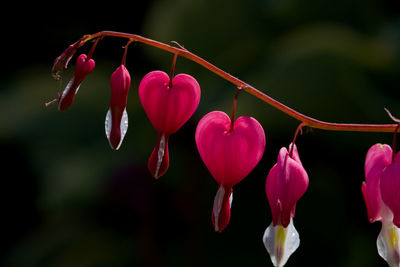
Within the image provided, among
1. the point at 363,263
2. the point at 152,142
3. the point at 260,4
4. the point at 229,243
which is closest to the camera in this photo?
the point at 363,263

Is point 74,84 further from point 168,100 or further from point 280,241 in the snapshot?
point 280,241

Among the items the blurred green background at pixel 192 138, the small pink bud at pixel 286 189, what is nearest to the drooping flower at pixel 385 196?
the small pink bud at pixel 286 189

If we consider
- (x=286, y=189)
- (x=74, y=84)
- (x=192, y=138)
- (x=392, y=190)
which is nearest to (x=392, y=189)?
(x=392, y=190)

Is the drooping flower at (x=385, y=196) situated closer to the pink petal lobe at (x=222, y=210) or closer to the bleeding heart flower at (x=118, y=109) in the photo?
the pink petal lobe at (x=222, y=210)

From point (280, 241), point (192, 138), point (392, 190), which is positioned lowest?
point (192, 138)

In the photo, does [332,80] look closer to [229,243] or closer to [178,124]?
[229,243]

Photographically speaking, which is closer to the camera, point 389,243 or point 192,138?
point 389,243

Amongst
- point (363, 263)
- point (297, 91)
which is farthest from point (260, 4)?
point (363, 263)
